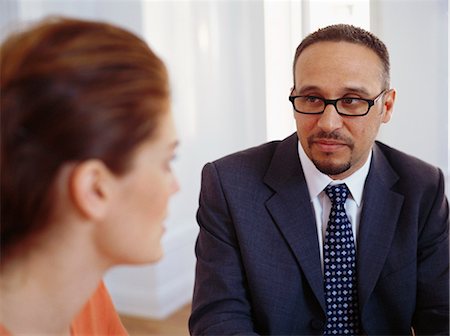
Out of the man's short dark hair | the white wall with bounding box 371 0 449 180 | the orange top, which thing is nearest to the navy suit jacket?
the man's short dark hair

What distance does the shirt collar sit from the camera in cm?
146

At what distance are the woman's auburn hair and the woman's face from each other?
0.03m

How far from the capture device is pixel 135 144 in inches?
28.7

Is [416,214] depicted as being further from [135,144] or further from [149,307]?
[149,307]

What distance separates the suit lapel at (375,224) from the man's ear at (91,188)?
85 centimetres

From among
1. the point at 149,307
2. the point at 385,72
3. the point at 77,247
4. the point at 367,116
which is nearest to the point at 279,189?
the point at 367,116

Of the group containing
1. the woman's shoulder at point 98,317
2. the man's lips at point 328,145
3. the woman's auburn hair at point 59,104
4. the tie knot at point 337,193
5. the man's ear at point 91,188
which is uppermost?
the woman's auburn hair at point 59,104

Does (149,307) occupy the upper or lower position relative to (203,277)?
lower

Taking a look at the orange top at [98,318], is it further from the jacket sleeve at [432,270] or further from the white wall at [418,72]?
the white wall at [418,72]

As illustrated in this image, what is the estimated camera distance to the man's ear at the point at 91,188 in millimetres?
700

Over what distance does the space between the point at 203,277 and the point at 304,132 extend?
422 mm

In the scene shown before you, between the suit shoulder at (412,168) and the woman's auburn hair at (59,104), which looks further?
the suit shoulder at (412,168)

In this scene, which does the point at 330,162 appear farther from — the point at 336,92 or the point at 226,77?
the point at 226,77

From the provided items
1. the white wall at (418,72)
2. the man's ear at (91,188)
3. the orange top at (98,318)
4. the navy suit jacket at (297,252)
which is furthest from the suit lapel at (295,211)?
the white wall at (418,72)
